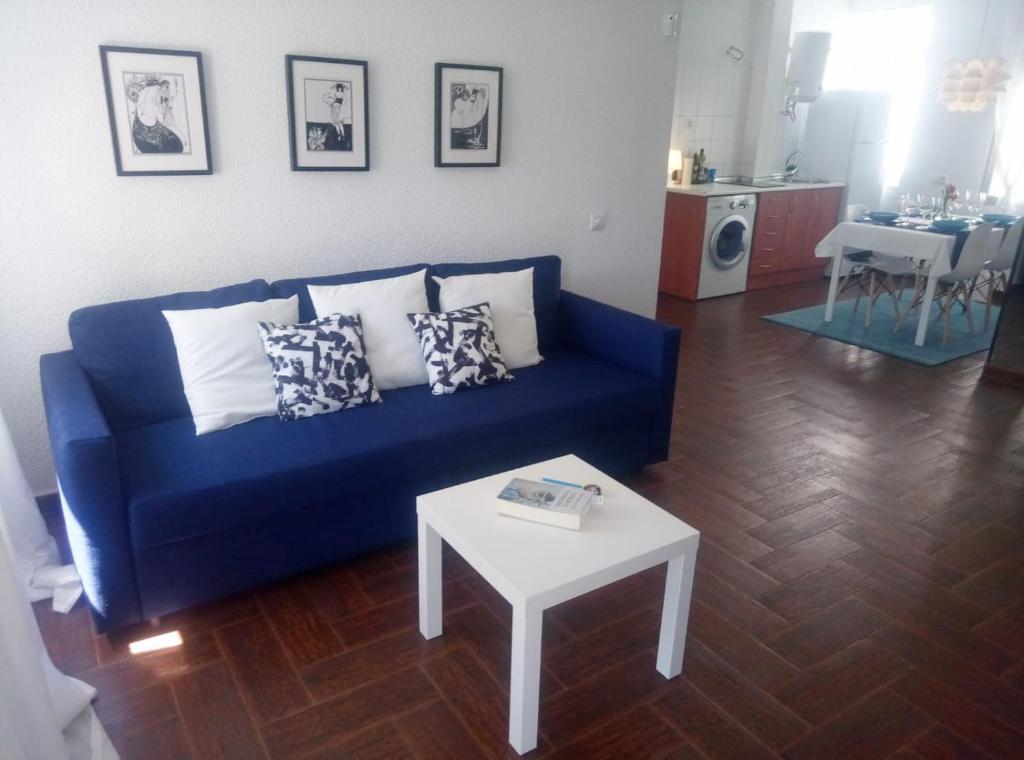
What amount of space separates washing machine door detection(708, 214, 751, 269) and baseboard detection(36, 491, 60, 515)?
4.74m

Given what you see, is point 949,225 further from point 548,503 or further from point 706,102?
point 548,503

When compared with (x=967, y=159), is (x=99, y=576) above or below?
below

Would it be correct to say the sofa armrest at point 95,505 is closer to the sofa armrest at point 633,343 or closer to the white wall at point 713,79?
the sofa armrest at point 633,343

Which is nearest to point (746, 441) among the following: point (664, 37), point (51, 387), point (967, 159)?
point (664, 37)

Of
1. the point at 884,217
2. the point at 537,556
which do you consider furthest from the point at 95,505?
the point at 884,217

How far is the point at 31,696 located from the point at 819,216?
6791 millimetres

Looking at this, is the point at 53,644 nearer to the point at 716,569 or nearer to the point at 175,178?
the point at 175,178

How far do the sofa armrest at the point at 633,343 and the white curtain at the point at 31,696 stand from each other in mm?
2164

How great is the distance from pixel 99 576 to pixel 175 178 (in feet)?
4.76

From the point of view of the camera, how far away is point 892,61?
6.69 meters

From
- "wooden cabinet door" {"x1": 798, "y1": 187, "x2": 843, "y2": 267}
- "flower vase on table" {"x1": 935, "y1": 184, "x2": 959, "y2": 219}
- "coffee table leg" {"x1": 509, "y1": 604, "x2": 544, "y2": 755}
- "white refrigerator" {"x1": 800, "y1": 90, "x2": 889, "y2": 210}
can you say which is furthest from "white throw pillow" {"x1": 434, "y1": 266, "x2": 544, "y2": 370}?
"white refrigerator" {"x1": 800, "y1": 90, "x2": 889, "y2": 210}

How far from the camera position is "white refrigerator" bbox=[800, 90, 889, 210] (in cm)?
654

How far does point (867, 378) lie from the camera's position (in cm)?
438

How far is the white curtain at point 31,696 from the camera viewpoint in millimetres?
1410
